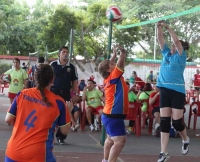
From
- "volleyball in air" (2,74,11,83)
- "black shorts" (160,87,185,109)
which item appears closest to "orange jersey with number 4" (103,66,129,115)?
"black shorts" (160,87,185,109)

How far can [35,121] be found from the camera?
4.43 m

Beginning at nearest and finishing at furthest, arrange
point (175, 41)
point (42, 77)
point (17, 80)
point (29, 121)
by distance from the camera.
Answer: point (29, 121), point (42, 77), point (175, 41), point (17, 80)

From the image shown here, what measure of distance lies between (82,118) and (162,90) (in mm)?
5181

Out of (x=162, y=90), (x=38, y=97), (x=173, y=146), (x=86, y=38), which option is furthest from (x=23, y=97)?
(x=86, y=38)

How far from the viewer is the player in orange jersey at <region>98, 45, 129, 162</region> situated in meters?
6.72

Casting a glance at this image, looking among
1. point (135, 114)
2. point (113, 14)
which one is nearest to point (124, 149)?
point (135, 114)

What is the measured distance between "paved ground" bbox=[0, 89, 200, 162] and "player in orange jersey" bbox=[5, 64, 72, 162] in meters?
3.52

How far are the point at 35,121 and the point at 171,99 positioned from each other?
3.58 meters

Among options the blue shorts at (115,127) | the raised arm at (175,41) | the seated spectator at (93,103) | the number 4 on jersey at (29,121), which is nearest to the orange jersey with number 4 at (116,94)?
the blue shorts at (115,127)

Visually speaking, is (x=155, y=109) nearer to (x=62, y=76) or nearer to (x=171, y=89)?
(x=62, y=76)

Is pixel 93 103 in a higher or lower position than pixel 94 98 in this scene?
lower

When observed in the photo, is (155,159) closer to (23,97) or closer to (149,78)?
(23,97)

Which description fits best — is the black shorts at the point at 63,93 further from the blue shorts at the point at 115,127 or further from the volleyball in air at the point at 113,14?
the blue shorts at the point at 115,127

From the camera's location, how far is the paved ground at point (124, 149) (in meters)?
8.47
